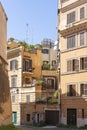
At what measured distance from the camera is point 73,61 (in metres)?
45.3

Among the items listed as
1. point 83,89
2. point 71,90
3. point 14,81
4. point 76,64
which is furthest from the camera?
point 14,81

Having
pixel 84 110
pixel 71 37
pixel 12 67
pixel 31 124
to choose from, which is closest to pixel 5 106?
pixel 84 110

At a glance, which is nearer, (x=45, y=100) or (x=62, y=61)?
(x=62, y=61)

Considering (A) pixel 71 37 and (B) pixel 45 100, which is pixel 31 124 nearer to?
(B) pixel 45 100

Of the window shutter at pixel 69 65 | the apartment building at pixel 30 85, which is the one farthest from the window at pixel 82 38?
the apartment building at pixel 30 85

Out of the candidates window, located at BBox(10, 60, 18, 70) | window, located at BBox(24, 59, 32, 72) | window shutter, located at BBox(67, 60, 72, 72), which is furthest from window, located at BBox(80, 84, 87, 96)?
window, located at BBox(10, 60, 18, 70)

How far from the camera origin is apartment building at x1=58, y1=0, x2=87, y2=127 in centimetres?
4359

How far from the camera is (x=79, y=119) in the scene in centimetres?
4334

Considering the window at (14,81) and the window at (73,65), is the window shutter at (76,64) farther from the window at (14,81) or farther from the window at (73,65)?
the window at (14,81)

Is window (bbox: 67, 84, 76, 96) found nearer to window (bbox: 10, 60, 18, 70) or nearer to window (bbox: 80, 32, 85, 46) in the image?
window (bbox: 80, 32, 85, 46)

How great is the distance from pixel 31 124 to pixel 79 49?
13942mm

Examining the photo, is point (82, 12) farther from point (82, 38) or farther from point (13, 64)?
point (13, 64)

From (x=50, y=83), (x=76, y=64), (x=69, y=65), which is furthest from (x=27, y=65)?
(x=76, y=64)

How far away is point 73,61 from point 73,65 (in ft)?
1.69
